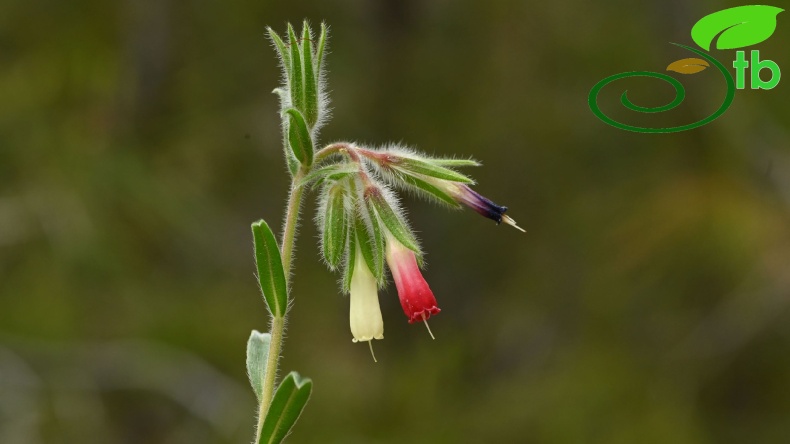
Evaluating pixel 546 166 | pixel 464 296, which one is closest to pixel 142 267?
pixel 464 296

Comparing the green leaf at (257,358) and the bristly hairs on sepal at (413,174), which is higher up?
the bristly hairs on sepal at (413,174)

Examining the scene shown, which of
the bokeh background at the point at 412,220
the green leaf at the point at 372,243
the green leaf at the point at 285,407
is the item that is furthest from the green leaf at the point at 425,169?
the bokeh background at the point at 412,220

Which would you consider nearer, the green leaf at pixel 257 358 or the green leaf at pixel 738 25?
the green leaf at pixel 257 358

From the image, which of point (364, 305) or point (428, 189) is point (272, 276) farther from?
point (428, 189)

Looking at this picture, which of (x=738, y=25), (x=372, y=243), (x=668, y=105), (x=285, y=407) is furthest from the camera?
(x=668, y=105)

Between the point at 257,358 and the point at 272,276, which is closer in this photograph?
the point at 272,276

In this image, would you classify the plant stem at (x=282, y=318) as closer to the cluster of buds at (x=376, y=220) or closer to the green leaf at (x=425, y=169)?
the cluster of buds at (x=376, y=220)

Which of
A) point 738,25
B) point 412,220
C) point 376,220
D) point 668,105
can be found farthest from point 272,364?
point 412,220
